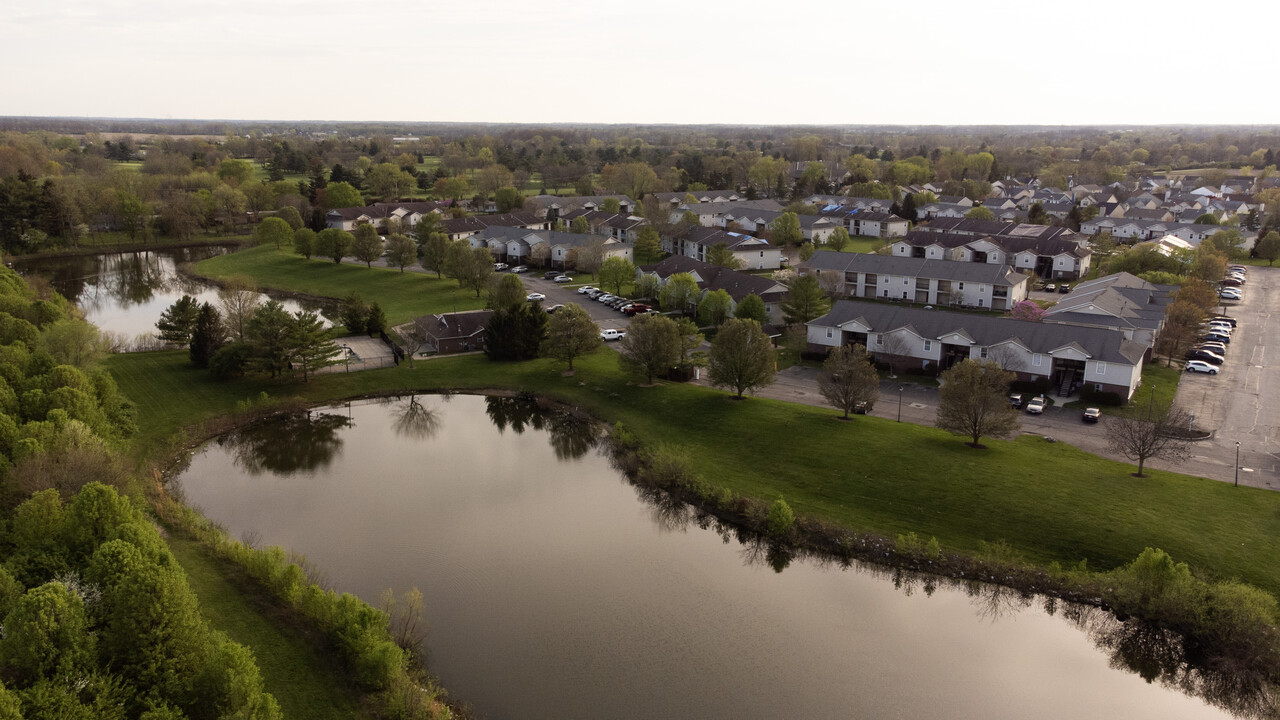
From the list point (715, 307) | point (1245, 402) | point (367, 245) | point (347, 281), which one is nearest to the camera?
point (1245, 402)

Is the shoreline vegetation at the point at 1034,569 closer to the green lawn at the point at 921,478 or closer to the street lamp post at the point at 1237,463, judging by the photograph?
the green lawn at the point at 921,478

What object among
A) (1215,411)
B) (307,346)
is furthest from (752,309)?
(307,346)

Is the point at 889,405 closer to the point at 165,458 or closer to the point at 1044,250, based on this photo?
the point at 165,458

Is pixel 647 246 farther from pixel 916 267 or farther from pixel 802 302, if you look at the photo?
pixel 802 302

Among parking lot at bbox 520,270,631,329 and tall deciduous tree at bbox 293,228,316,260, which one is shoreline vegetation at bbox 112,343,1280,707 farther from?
tall deciduous tree at bbox 293,228,316,260

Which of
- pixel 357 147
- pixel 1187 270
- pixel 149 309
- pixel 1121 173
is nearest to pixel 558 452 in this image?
pixel 149 309

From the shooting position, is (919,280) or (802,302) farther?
(919,280)
